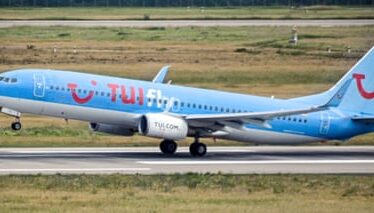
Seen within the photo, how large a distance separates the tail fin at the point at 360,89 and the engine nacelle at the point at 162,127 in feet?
16.8

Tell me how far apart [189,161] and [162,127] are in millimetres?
1587

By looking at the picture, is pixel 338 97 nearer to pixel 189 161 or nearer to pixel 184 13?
pixel 189 161

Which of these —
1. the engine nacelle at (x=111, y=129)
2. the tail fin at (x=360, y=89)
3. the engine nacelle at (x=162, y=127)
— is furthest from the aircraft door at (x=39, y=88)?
the tail fin at (x=360, y=89)

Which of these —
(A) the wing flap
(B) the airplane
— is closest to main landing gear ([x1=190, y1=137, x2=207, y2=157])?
(B) the airplane

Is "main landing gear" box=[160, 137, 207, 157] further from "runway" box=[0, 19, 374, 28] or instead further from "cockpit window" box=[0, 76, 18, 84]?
"runway" box=[0, 19, 374, 28]

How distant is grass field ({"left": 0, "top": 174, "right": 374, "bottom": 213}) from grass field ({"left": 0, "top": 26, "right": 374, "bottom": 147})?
1291 centimetres

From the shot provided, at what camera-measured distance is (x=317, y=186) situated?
33812mm

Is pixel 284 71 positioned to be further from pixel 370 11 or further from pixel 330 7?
pixel 330 7

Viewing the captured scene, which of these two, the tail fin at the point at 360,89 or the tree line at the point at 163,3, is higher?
the tail fin at the point at 360,89

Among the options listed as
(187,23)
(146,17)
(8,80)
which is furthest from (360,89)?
(146,17)

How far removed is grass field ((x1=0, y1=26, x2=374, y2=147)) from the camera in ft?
173

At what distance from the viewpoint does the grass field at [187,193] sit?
29359 millimetres

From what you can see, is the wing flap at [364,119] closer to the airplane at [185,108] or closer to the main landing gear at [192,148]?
the airplane at [185,108]

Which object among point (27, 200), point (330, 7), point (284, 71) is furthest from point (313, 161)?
point (330, 7)
